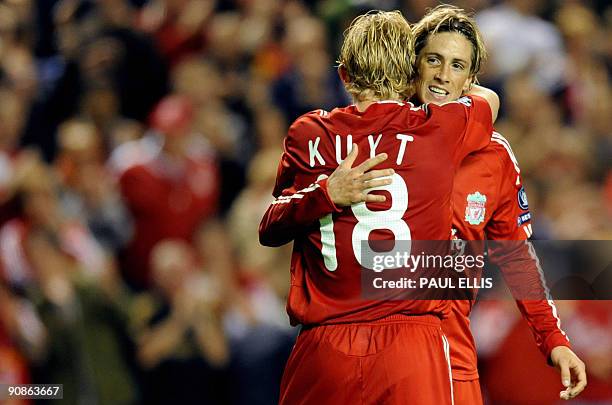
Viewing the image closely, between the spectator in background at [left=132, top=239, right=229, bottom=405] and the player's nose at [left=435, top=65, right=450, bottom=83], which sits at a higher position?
the player's nose at [left=435, top=65, right=450, bottom=83]

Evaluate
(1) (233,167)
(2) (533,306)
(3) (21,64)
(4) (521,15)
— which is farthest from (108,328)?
(4) (521,15)

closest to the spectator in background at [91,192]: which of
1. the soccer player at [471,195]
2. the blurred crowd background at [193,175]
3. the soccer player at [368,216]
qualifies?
the blurred crowd background at [193,175]

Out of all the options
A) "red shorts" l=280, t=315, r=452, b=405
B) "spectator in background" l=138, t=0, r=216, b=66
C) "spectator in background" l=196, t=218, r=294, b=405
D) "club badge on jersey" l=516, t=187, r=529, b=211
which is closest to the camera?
"red shorts" l=280, t=315, r=452, b=405

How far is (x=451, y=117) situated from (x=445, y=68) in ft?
1.49

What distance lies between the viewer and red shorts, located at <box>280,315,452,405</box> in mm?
3564

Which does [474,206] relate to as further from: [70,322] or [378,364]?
[70,322]

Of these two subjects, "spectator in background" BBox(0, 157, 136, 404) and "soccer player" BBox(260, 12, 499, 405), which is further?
"spectator in background" BBox(0, 157, 136, 404)

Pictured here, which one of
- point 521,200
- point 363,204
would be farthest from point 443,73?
point 363,204

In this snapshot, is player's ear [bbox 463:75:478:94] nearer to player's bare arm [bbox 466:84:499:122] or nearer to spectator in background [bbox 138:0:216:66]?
player's bare arm [bbox 466:84:499:122]

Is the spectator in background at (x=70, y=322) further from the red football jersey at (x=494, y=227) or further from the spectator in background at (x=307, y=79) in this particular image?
the red football jersey at (x=494, y=227)

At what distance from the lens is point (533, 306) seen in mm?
4094

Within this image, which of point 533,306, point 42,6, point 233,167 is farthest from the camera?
point 42,6

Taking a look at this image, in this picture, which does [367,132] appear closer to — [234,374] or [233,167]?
[234,374]

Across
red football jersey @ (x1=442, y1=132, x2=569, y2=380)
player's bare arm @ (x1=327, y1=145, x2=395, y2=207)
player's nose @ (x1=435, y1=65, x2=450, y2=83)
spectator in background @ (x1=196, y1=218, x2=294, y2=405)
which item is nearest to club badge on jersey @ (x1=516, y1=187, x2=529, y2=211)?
red football jersey @ (x1=442, y1=132, x2=569, y2=380)
